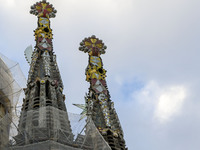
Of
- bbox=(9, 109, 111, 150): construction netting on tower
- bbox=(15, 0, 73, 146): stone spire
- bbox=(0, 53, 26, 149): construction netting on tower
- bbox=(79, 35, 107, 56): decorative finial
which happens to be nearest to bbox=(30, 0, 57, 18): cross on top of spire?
bbox=(15, 0, 73, 146): stone spire

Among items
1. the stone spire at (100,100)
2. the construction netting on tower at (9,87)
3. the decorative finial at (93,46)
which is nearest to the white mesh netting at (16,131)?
the construction netting on tower at (9,87)

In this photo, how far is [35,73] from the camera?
116ft

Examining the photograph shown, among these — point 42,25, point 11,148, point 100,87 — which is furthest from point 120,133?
point 42,25

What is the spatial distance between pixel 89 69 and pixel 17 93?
29.0 feet

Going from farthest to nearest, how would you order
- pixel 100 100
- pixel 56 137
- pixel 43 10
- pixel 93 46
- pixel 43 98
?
pixel 43 10 < pixel 93 46 < pixel 100 100 < pixel 43 98 < pixel 56 137

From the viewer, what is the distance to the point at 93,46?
136 ft

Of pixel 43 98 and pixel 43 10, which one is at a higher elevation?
pixel 43 10

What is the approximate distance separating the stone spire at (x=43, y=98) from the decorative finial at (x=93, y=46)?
3.40 m

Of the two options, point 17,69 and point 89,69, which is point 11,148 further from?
point 89,69

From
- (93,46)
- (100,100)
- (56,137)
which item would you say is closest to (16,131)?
(56,137)

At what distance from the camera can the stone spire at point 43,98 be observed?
2419cm

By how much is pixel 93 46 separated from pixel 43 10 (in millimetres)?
7257

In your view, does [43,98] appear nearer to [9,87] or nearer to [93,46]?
[9,87]

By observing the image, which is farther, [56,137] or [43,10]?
[43,10]
